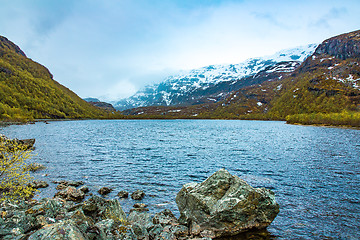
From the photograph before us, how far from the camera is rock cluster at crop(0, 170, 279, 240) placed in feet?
44.2

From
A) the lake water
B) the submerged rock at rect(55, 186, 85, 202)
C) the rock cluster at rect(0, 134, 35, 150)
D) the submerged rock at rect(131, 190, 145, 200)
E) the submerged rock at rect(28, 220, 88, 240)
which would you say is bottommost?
the lake water

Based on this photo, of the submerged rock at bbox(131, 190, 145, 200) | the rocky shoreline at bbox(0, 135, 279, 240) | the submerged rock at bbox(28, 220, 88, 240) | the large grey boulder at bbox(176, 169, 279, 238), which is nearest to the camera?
the submerged rock at bbox(28, 220, 88, 240)

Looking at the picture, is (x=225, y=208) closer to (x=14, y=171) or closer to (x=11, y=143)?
(x=14, y=171)

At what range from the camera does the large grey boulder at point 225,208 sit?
16547 millimetres

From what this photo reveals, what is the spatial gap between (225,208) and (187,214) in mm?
3516

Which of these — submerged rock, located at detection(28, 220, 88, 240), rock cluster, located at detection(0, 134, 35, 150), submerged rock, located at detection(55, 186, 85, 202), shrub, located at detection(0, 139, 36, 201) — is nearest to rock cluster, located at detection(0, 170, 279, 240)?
shrub, located at detection(0, 139, 36, 201)

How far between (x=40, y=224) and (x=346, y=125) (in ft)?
596

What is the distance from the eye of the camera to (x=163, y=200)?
2369 cm

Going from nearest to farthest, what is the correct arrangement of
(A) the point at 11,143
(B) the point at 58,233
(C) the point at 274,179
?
1. (B) the point at 58,233
2. (C) the point at 274,179
3. (A) the point at 11,143

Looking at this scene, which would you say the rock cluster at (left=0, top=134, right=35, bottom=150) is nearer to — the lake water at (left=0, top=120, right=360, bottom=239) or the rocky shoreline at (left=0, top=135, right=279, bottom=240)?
the rocky shoreline at (left=0, top=135, right=279, bottom=240)

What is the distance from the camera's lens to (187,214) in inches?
706

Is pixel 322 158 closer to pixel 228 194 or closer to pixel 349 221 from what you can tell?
pixel 349 221

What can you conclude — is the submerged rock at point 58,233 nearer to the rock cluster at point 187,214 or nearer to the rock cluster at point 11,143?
the rock cluster at point 187,214

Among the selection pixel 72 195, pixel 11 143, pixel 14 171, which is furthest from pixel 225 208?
pixel 11 143
